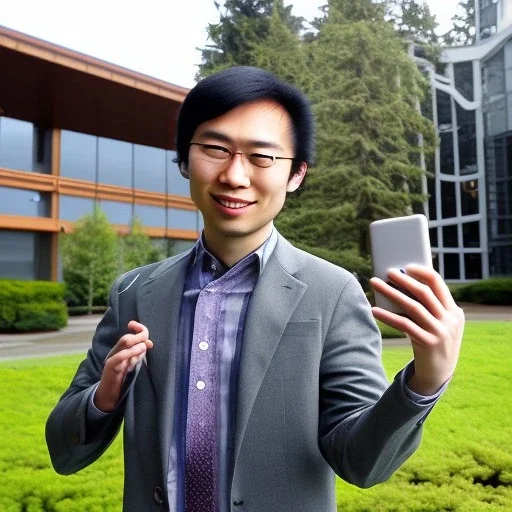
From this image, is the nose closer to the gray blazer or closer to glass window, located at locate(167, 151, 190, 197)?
the gray blazer

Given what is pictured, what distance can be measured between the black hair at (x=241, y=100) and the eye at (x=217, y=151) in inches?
2.3

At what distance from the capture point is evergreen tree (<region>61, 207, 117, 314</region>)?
11.0ft

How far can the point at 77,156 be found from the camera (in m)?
3.43

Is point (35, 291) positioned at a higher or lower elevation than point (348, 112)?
lower

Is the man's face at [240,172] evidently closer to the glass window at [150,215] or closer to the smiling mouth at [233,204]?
the smiling mouth at [233,204]

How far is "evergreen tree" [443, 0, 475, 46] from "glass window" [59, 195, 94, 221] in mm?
1917

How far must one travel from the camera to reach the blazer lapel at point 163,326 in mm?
1099

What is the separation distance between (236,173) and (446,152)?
1959 mm

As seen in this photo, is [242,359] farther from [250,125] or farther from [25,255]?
[25,255]

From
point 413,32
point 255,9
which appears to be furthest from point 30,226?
point 413,32

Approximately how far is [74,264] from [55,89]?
36.1 inches

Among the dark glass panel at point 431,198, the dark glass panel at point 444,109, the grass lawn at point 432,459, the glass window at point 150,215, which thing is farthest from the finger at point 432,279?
the glass window at point 150,215

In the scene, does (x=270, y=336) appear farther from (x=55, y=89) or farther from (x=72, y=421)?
(x=55, y=89)

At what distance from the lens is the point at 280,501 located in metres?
1.06
